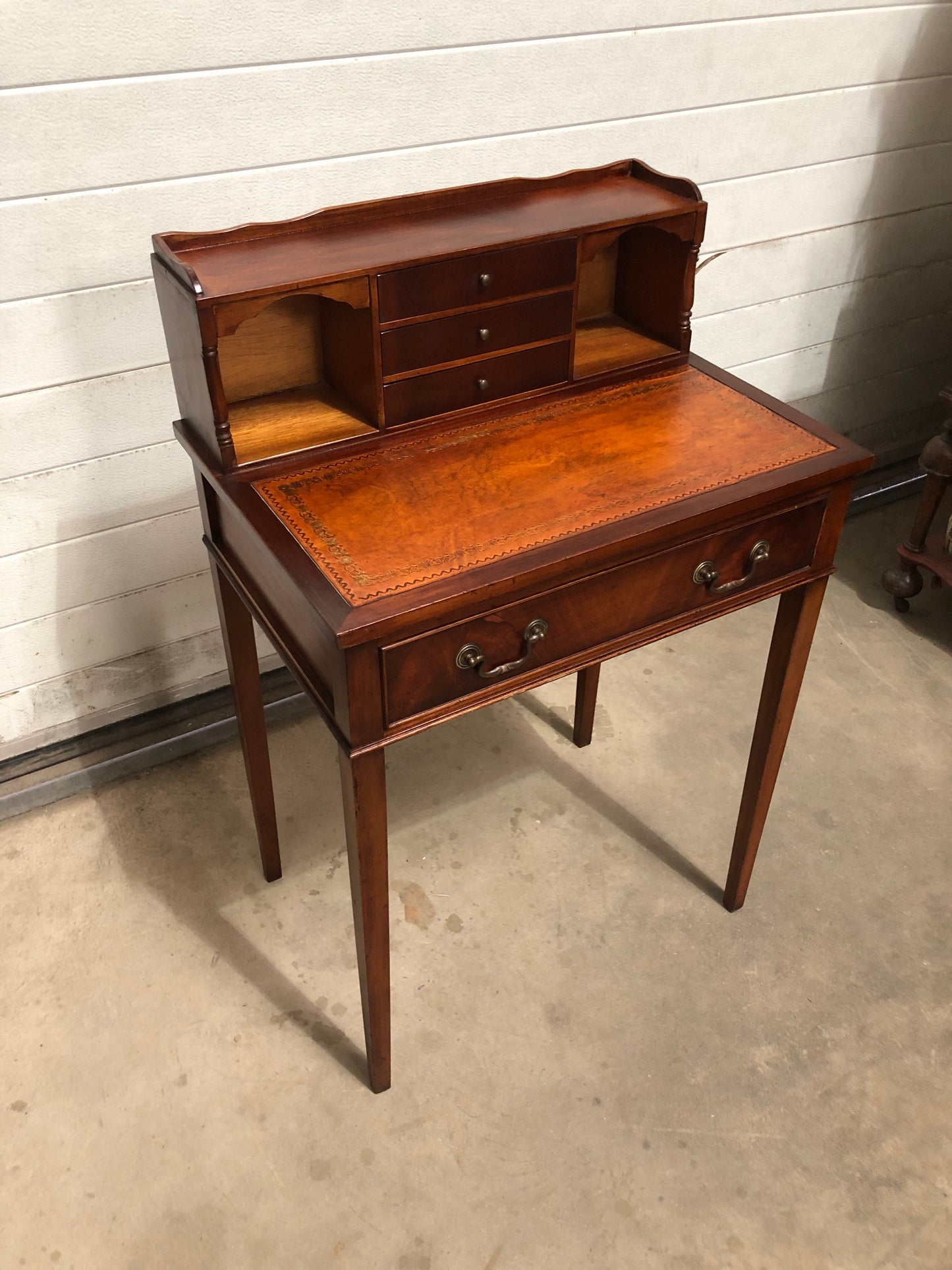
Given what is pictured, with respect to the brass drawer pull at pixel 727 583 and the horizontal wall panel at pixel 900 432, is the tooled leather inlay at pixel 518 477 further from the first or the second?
the horizontal wall panel at pixel 900 432

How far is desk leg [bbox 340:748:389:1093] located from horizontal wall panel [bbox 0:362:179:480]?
1017 millimetres

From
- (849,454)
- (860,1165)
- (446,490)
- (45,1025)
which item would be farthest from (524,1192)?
(849,454)

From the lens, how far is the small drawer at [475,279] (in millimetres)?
1544

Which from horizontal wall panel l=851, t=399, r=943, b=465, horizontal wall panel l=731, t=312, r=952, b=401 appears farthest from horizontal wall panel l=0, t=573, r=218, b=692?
horizontal wall panel l=851, t=399, r=943, b=465

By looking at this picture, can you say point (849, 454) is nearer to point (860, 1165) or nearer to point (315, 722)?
point (860, 1165)

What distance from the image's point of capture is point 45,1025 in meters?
1.98

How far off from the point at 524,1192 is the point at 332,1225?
32 cm

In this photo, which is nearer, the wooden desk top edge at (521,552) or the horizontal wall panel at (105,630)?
the wooden desk top edge at (521,552)

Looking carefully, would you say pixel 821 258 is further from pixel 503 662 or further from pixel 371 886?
pixel 371 886

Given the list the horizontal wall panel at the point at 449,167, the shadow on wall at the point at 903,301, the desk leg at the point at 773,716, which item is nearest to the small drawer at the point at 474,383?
the desk leg at the point at 773,716

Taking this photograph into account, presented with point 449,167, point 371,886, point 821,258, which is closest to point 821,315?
point 821,258

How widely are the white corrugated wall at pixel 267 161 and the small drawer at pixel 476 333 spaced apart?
668mm

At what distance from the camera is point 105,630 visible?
238 cm

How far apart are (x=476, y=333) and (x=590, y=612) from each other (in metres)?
0.49
